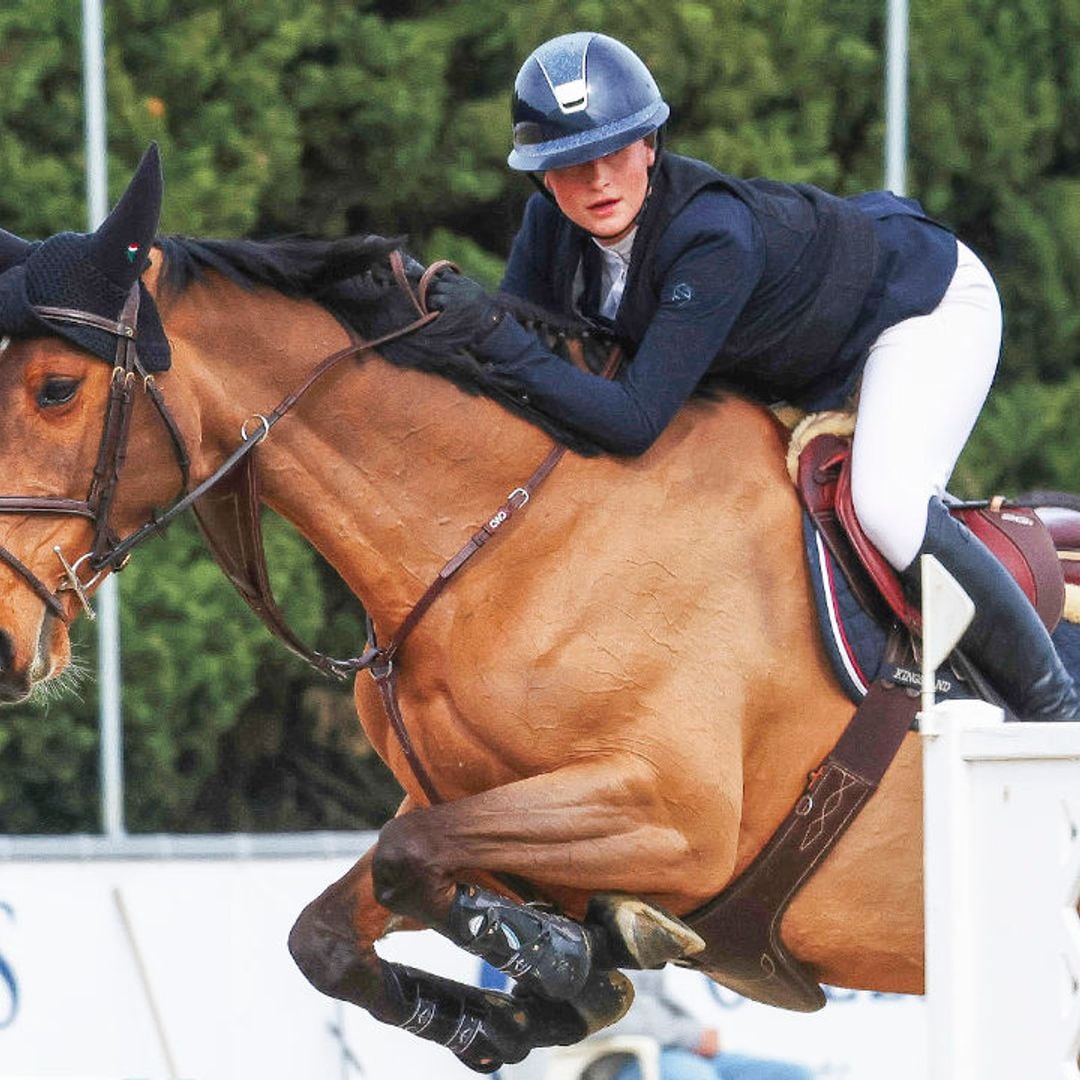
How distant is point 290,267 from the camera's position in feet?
13.1

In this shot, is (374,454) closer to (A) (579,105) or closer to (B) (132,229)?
(B) (132,229)

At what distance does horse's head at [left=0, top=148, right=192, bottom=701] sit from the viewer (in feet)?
12.1

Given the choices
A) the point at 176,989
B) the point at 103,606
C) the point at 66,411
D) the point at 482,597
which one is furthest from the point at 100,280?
the point at 103,606

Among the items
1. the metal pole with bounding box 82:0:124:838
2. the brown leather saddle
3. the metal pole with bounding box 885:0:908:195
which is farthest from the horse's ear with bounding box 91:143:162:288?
the metal pole with bounding box 885:0:908:195

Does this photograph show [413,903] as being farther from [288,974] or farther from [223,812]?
[223,812]

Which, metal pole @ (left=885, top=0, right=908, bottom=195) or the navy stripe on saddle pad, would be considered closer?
the navy stripe on saddle pad

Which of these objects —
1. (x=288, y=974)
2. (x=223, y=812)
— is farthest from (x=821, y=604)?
(x=223, y=812)

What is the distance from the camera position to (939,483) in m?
4.17

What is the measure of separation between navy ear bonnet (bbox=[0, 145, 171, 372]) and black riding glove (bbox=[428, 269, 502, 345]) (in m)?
0.53

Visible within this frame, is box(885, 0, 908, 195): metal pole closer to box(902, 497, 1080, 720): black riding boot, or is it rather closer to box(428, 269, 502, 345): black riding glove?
box(902, 497, 1080, 720): black riding boot

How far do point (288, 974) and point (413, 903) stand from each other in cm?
180

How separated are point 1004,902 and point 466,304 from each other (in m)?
1.56

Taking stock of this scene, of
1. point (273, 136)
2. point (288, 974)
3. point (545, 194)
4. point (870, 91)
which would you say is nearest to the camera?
point (545, 194)

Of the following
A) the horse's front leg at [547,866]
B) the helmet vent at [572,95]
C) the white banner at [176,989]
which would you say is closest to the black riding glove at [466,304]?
the helmet vent at [572,95]
